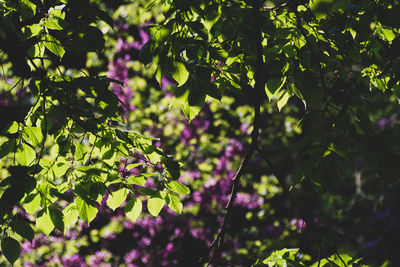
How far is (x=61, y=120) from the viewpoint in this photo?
148 cm

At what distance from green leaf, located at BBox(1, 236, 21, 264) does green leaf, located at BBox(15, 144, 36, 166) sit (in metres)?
0.34

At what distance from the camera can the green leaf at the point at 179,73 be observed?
3.90 feet

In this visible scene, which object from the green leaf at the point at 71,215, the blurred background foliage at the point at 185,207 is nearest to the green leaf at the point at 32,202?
the green leaf at the point at 71,215

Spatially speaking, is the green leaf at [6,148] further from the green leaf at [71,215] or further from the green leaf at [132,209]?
the green leaf at [132,209]

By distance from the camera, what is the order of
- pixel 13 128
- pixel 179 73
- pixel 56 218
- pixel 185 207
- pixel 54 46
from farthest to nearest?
pixel 185 207 < pixel 54 46 < pixel 13 128 < pixel 56 218 < pixel 179 73

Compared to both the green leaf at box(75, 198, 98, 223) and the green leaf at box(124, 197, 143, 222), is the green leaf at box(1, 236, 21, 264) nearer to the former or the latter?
the green leaf at box(75, 198, 98, 223)

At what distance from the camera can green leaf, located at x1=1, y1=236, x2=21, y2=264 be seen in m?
1.25

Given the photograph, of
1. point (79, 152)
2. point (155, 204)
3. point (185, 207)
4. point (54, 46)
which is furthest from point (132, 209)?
point (185, 207)

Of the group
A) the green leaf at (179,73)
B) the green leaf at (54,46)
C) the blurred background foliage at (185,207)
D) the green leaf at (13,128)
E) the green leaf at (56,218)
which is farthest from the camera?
the blurred background foliage at (185,207)

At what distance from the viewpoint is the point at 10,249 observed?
4.15ft

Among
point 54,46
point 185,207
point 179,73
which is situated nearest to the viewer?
point 179,73

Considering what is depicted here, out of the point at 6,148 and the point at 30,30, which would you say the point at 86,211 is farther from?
the point at 30,30

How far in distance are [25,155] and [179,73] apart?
816 mm

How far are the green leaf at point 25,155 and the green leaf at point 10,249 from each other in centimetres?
34
